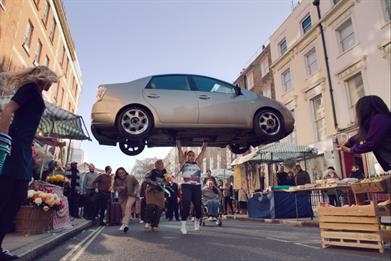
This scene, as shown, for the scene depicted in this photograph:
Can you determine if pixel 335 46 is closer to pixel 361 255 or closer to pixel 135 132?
pixel 135 132

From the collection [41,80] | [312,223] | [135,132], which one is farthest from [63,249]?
[312,223]

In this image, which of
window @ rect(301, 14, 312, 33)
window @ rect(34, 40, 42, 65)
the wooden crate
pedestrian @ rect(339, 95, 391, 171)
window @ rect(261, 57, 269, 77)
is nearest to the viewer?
pedestrian @ rect(339, 95, 391, 171)

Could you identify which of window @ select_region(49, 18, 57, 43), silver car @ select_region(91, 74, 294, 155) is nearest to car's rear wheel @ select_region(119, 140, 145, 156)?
silver car @ select_region(91, 74, 294, 155)

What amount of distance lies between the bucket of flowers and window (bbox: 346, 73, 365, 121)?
41.8ft

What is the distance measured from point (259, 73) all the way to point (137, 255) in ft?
71.4

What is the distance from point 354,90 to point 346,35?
286 cm

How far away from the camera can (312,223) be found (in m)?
8.07

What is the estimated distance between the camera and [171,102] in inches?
283

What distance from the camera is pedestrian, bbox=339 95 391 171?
3.30 m

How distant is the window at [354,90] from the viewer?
537 inches

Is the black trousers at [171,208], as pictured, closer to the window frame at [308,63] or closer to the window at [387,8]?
the window frame at [308,63]

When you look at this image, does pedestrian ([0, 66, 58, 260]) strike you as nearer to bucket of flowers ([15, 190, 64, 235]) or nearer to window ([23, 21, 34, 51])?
bucket of flowers ([15, 190, 64, 235])

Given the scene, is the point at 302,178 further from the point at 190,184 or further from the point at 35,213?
the point at 35,213

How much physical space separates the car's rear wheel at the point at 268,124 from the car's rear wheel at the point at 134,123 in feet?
8.59
